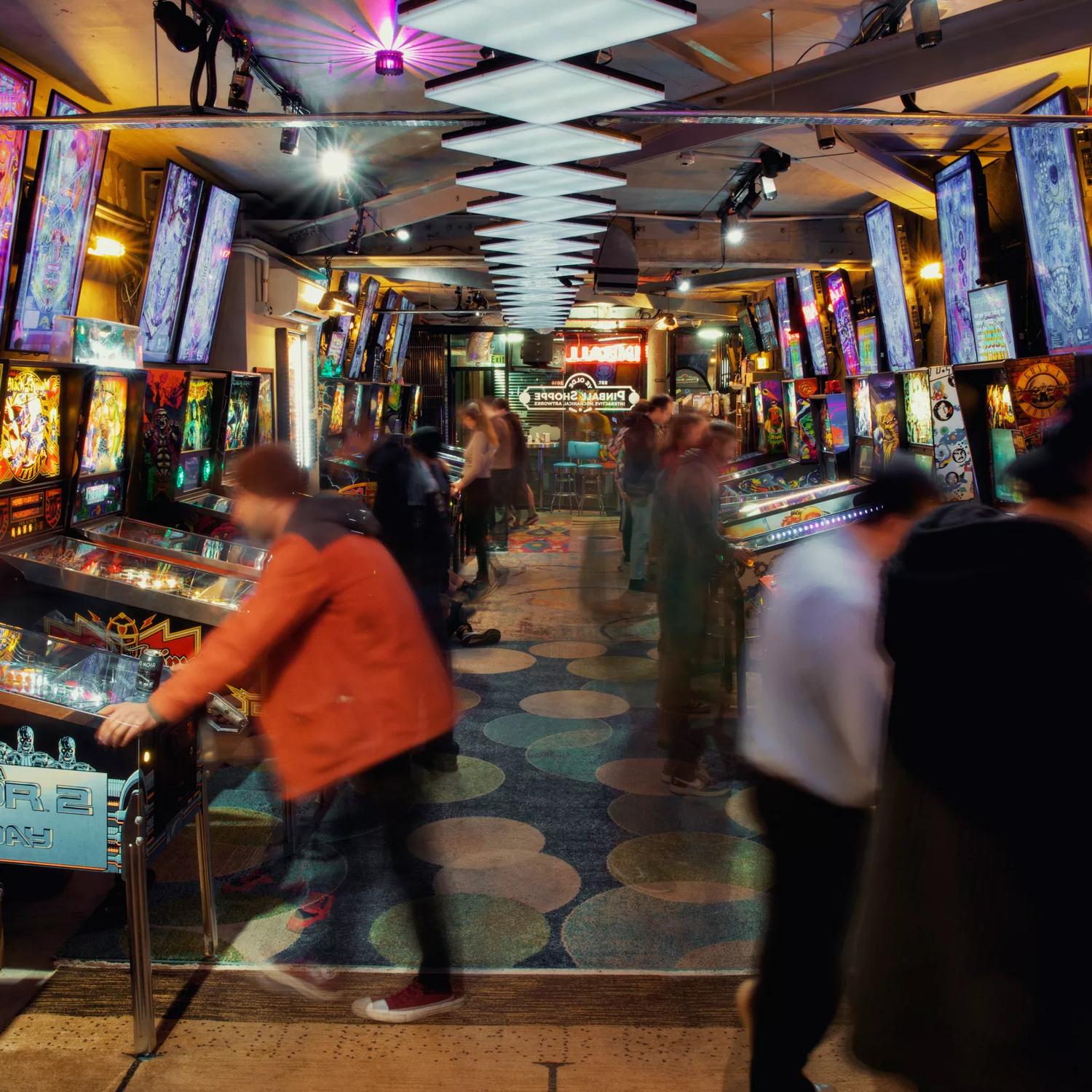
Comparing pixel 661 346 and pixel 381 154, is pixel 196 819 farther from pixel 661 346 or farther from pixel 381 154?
pixel 661 346

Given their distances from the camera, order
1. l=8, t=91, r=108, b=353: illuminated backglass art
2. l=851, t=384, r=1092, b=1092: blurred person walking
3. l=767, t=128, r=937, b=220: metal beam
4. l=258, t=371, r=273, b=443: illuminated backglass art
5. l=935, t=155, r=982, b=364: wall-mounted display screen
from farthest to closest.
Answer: l=258, t=371, r=273, b=443: illuminated backglass art < l=767, t=128, r=937, b=220: metal beam < l=935, t=155, r=982, b=364: wall-mounted display screen < l=8, t=91, r=108, b=353: illuminated backglass art < l=851, t=384, r=1092, b=1092: blurred person walking

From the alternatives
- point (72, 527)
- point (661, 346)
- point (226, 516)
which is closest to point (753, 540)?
point (226, 516)

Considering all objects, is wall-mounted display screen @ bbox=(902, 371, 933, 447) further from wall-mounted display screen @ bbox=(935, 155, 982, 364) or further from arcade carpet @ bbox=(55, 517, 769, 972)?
arcade carpet @ bbox=(55, 517, 769, 972)

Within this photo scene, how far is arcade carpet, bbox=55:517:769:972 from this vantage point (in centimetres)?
305

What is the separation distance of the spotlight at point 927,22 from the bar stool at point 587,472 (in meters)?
11.5

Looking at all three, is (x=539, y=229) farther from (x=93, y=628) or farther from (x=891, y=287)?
(x=93, y=628)

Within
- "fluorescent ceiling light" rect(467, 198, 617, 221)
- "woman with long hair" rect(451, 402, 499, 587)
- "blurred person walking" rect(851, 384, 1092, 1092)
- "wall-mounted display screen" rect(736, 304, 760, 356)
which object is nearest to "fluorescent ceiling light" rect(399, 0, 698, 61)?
"blurred person walking" rect(851, 384, 1092, 1092)

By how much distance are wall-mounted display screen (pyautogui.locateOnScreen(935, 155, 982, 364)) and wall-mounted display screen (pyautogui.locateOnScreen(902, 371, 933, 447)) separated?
29 centimetres

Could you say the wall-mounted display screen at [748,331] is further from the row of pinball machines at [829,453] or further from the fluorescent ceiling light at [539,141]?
the fluorescent ceiling light at [539,141]

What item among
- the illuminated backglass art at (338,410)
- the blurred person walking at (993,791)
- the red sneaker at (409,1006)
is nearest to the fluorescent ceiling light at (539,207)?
the red sneaker at (409,1006)

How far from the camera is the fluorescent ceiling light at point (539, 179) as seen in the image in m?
4.73

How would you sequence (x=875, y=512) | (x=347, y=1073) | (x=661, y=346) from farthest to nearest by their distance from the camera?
(x=661, y=346) → (x=347, y=1073) → (x=875, y=512)

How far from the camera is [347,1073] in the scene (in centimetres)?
246

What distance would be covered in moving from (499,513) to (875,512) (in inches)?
468
